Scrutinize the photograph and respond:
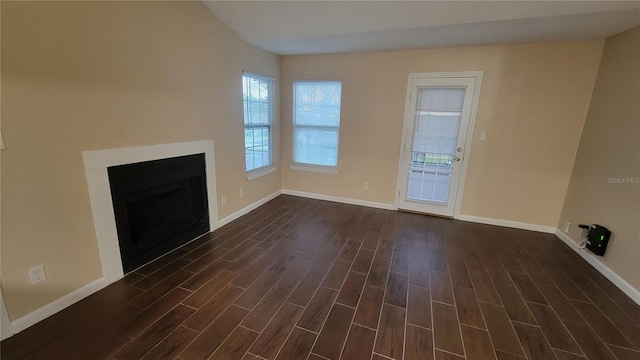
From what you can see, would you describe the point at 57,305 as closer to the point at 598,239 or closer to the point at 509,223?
the point at 598,239

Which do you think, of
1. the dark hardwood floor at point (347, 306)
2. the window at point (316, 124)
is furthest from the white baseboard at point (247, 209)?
the window at point (316, 124)

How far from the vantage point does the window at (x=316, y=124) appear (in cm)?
416

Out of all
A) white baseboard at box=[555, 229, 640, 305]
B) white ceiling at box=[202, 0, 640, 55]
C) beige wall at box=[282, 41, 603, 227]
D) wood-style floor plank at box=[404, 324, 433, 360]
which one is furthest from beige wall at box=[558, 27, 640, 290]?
wood-style floor plank at box=[404, 324, 433, 360]

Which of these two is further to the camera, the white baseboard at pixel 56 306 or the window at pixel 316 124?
the window at pixel 316 124

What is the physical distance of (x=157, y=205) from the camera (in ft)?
8.34

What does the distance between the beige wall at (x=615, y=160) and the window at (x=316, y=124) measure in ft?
10.0

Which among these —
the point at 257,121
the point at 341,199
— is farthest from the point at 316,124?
the point at 341,199

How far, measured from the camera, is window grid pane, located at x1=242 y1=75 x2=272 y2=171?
143 inches

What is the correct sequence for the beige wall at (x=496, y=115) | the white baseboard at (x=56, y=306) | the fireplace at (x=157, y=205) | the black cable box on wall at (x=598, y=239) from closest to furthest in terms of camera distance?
1. the white baseboard at (x=56, y=306)
2. the fireplace at (x=157, y=205)
3. the black cable box on wall at (x=598, y=239)
4. the beige wall at (x=496, y=115)

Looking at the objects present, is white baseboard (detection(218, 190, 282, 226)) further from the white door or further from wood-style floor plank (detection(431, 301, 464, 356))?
wood-style floor plank (detection(431, 301, 464, 356))

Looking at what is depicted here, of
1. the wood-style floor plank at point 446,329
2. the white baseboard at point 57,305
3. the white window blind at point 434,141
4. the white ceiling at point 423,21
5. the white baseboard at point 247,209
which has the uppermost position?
the white ceiling at point 423,21

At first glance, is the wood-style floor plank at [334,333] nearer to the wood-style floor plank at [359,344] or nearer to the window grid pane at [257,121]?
the wood-style floor plank at [359,344]

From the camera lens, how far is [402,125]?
3816 mm

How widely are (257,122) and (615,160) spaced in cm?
412
